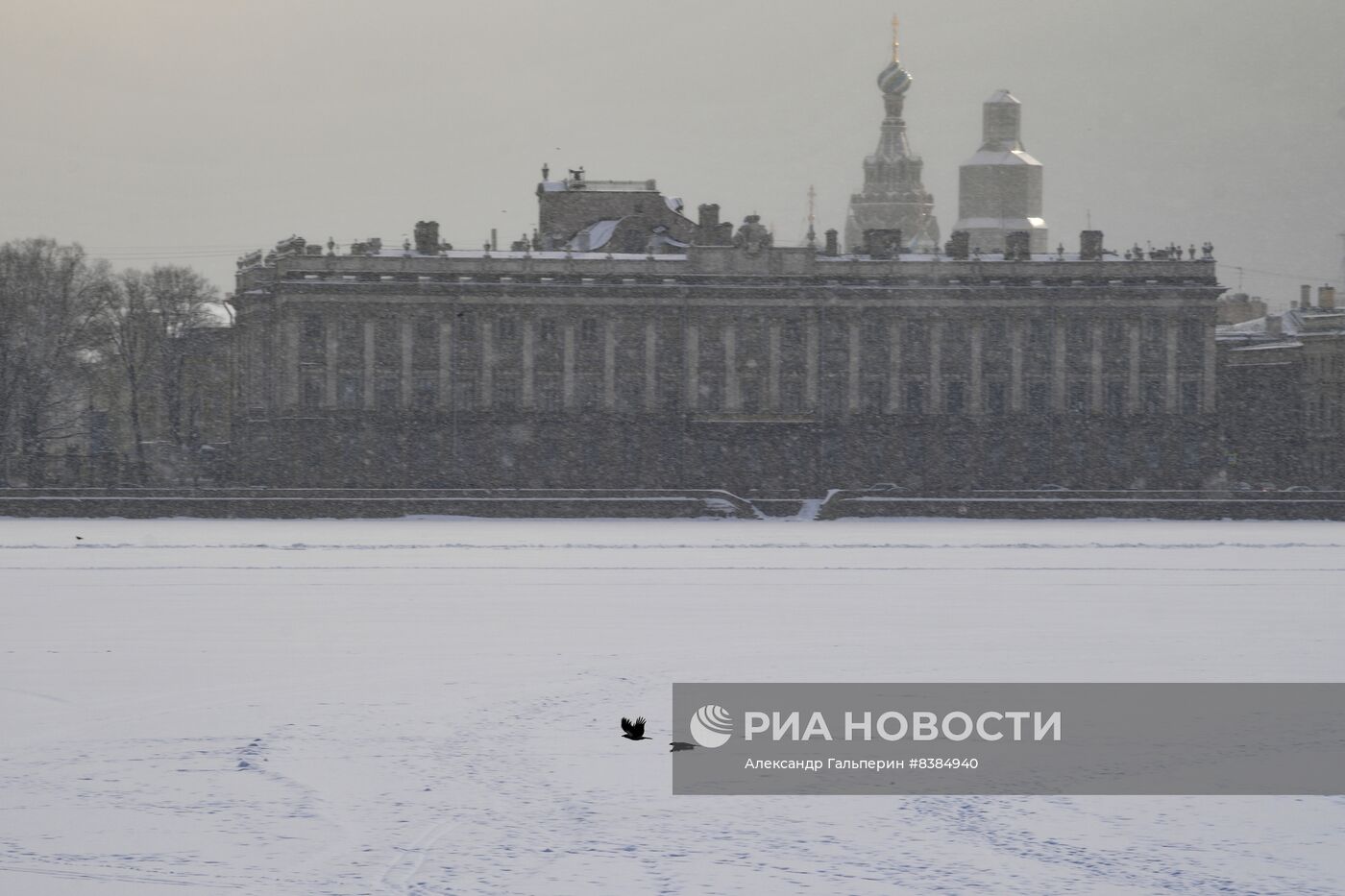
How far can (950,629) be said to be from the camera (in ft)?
68.8

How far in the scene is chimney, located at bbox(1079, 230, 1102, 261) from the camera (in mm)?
84062

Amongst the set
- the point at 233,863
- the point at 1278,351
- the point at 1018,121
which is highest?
the point at 1018,121

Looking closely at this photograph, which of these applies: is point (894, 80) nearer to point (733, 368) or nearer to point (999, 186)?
point (999, 186)

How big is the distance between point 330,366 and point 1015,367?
29.1 meters

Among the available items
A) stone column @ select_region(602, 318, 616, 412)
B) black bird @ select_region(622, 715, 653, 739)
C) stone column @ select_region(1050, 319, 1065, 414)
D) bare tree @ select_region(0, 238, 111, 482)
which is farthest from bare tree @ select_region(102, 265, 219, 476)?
black bird @ select_region(622, 715, 653, 739)

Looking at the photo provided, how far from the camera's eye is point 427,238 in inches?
3233

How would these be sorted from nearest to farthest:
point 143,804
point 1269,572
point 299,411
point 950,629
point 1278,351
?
point 143,804
point 950,629
point 1269,572
point 299,411
point 1278,351

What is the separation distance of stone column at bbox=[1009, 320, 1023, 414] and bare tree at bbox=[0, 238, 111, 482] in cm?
3870

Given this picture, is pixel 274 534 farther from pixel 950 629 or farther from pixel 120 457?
pixel 120 457

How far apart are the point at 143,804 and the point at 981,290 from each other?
2862 inches

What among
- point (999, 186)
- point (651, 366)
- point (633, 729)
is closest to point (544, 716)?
point (633, 729)

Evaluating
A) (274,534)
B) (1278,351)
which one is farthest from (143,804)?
(1278,351)

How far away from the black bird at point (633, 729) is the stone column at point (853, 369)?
67.9 metres

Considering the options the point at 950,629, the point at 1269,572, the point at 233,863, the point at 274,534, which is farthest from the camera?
the point at 274,534
